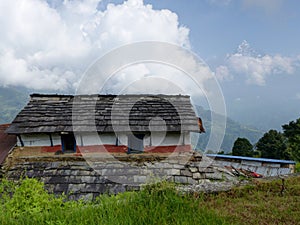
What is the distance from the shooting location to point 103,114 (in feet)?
24.5

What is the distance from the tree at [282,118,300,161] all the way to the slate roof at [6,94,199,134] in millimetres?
19307

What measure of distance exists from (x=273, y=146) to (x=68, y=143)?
2553 cm

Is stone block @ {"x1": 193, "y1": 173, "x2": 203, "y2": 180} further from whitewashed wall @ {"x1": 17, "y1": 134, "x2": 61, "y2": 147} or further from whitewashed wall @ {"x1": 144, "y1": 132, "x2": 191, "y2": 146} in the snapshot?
whitewashed wall @ {"x1": 17, "y1": 134, "x2": 61, "y2": 147}

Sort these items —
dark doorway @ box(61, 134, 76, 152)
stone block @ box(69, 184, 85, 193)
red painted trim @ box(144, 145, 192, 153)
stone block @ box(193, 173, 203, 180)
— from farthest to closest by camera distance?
red painted trim @ box(144, 145, 192, 153)
dark doorway @ box(61, 134, 76, 152)
stone block @ box(193, 173, 203, 180)
stone block @ box(69, 184, 85, 193)

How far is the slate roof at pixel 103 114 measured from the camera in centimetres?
698

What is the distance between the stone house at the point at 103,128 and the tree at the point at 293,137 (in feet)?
64.4

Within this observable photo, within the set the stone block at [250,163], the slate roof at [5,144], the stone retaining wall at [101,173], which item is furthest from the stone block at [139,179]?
the stone block at [250,163]

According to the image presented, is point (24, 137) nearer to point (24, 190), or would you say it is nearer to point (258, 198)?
point (24, 190)

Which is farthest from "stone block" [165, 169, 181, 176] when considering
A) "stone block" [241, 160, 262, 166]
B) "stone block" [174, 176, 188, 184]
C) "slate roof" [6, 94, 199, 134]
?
"stone block" [241, 160, 262, 166]

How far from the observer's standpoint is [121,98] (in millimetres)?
8375

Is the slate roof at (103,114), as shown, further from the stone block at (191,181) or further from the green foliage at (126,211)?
the green foliage at (126,211)

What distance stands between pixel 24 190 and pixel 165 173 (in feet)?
10.5

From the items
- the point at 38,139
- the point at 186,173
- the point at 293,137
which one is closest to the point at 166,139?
the point at 186,173

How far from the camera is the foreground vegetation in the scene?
259cm
